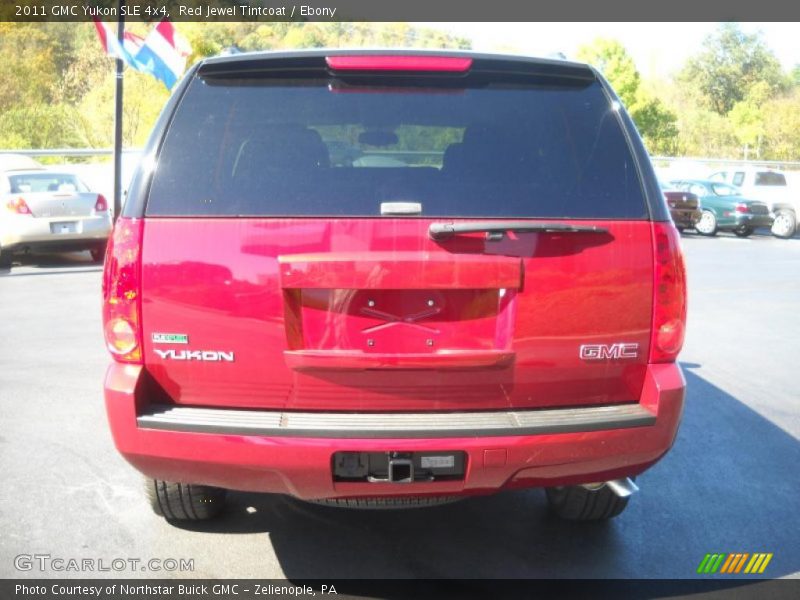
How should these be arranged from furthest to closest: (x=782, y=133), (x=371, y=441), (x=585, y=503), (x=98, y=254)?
(x=782, y=133), (x=98, y=254), (x=585, y=503), (x=371, y=441)

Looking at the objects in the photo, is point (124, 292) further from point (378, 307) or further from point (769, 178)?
point (769, 178)

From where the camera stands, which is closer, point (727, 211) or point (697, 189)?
point (727, 211)


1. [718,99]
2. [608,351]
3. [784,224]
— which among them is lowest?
[718,99]

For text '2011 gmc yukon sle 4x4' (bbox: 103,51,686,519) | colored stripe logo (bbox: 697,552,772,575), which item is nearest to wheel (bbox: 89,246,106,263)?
→ text '2011 gmc yukon sle 4x4' (bbox: 103,51,686,519)

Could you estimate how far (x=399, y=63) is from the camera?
3.20 m

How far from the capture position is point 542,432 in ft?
9.84

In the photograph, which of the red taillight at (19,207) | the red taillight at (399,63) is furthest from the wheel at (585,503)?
the red taillight at (19,207)

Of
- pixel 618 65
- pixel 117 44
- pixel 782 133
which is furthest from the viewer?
pixel 782 133

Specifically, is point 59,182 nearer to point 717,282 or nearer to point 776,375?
point 717,282

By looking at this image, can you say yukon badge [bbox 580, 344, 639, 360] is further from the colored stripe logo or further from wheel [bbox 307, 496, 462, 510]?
the colored stripe logo

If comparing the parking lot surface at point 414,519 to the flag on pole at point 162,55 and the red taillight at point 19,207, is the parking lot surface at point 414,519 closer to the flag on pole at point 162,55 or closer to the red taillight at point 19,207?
the red taillight at point 19,207

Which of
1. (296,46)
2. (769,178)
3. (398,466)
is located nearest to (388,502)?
(398,466)

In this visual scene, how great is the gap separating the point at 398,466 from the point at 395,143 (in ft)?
4.18

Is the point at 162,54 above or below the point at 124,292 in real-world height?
below
